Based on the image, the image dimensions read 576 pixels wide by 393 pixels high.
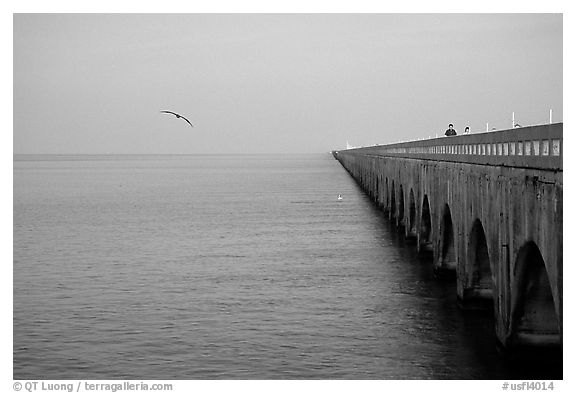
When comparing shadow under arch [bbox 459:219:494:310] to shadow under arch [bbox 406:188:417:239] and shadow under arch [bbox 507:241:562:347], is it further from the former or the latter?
shadow under arch [bbox 406:188:417:239]

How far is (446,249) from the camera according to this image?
3031 cm

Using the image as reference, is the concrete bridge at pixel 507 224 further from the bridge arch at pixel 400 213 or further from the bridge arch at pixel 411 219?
the bridge arch at pixel 400 213

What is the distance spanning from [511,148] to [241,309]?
11.2 m

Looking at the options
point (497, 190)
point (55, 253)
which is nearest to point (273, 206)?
point (55, 253)

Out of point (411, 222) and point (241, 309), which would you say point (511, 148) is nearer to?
point (241, 309)

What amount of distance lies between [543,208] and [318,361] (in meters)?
7.52

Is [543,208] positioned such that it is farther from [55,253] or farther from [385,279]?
[55,253]

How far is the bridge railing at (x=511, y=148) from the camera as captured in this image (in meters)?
14.8

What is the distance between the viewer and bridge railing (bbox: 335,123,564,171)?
14832 millimetres

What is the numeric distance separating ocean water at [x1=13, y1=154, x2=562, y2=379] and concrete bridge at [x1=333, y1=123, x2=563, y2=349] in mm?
819

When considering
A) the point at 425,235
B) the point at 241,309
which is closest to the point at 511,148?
the point at 241,309

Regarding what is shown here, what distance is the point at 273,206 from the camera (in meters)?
70.7

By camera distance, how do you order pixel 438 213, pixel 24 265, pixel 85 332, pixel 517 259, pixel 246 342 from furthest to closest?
pixel 24 265, pixel 438 213, pixel 85 332, pixel 246 342, pixel 517 259

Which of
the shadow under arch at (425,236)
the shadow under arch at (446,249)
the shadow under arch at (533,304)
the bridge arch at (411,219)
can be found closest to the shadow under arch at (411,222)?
the bridge arch at (411,219)
